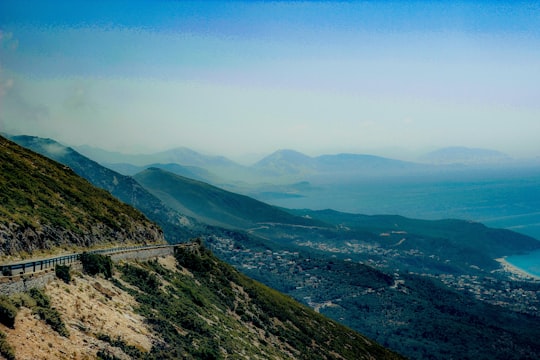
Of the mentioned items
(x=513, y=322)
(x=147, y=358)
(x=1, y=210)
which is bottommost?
(x=513, y=322)

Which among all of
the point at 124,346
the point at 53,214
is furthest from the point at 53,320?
the point at 53,214

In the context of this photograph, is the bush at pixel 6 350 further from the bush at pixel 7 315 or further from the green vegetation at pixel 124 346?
the green vegetation at pixel 124 346

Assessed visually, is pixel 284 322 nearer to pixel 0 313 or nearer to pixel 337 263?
pixel 0 313

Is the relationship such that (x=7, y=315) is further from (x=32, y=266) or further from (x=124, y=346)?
(x=32, y=266)

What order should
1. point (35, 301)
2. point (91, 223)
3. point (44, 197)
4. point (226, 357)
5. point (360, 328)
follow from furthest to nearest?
1. point (360, 328)
2. point (91, 223)
3. point (44, 197)
4. point (226, 357)
5. point (35, 301)

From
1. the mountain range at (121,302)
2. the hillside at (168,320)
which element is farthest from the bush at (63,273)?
the hillside at (168,320)

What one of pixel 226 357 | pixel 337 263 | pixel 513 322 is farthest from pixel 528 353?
pixel 226 357
